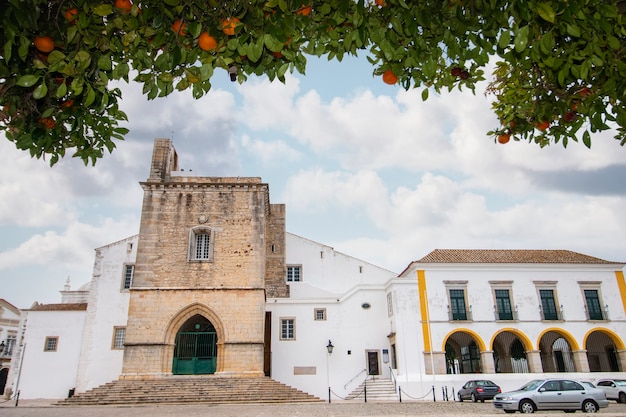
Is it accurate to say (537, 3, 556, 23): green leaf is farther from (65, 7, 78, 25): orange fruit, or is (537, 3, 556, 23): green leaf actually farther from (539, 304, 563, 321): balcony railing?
(539, 304, 563, 321): balcony railing

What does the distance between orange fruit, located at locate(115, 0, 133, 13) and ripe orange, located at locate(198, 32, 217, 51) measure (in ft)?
1.57

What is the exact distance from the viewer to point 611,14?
10.4ft

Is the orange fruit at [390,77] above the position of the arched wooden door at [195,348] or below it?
above

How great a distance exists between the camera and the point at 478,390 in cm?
2008

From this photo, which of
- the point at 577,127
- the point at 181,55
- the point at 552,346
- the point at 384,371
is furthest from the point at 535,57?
the point at 552,346

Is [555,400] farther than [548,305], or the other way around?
[548,305]

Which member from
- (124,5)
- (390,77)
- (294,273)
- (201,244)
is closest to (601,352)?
(294,273)

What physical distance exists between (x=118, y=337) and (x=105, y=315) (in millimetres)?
1358

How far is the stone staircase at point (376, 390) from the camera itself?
69.4 ft

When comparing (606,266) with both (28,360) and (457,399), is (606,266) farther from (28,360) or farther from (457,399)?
(28,360)

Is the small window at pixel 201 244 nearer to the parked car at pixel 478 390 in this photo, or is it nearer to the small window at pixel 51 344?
the small window at pixel 51 344

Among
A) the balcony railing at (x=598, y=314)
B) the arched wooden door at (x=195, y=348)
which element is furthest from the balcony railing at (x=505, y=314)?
the arched wooden door at (x=195, y=348)

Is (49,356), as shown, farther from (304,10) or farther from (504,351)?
(304,10)

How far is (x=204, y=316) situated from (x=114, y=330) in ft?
20.0
